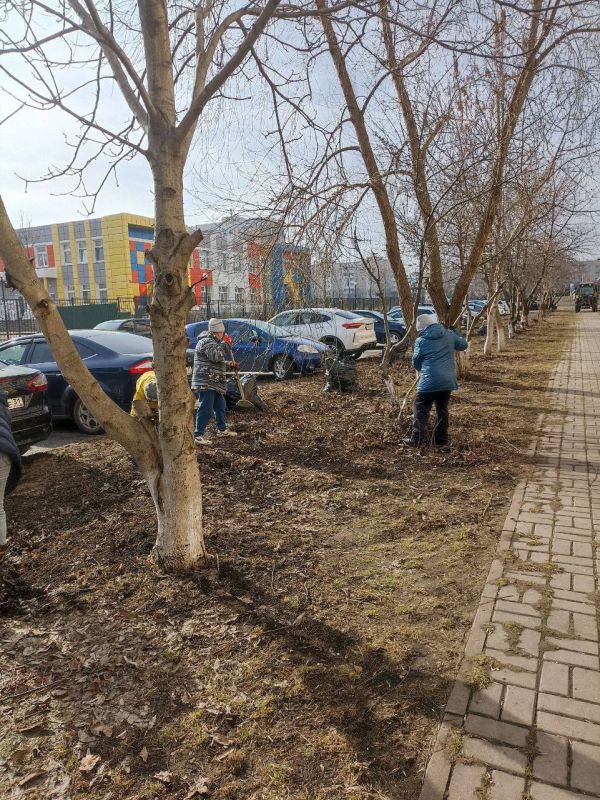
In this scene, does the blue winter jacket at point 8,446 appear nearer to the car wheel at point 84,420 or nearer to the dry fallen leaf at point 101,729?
the dry fallen leaf at point 101,729

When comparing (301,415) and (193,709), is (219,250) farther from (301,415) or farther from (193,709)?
(193,709)

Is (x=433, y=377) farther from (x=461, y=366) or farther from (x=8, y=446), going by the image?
(x=461, y=366)

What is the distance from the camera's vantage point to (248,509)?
15.8ft

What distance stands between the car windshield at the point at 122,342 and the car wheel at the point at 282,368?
4.55 m

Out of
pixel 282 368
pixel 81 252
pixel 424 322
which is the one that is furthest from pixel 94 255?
pixel 424 322

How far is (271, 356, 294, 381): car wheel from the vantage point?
13516mm

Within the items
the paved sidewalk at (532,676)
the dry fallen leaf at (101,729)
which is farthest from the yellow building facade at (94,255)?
the dry fallen leaf at (101,729)

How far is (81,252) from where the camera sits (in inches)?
1746

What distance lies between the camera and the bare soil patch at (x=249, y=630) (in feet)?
7.02

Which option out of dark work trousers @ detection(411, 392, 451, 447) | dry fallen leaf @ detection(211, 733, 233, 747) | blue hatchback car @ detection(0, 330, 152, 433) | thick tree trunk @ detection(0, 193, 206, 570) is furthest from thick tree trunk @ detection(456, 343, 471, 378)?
dry fallen leaf @ detection(211, 733, 233, 747)

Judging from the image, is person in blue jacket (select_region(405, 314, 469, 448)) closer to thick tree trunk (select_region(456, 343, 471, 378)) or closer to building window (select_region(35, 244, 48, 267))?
thick tree trunk (select_region(456, 343, 471, 378))

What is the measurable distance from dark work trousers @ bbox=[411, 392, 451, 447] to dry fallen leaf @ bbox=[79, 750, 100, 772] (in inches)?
199

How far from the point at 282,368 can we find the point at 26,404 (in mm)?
7448

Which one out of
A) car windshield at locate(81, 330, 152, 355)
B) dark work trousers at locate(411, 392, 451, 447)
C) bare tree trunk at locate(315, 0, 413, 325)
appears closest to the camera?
dark work trousers at locate(411, 392, 451, 447)
